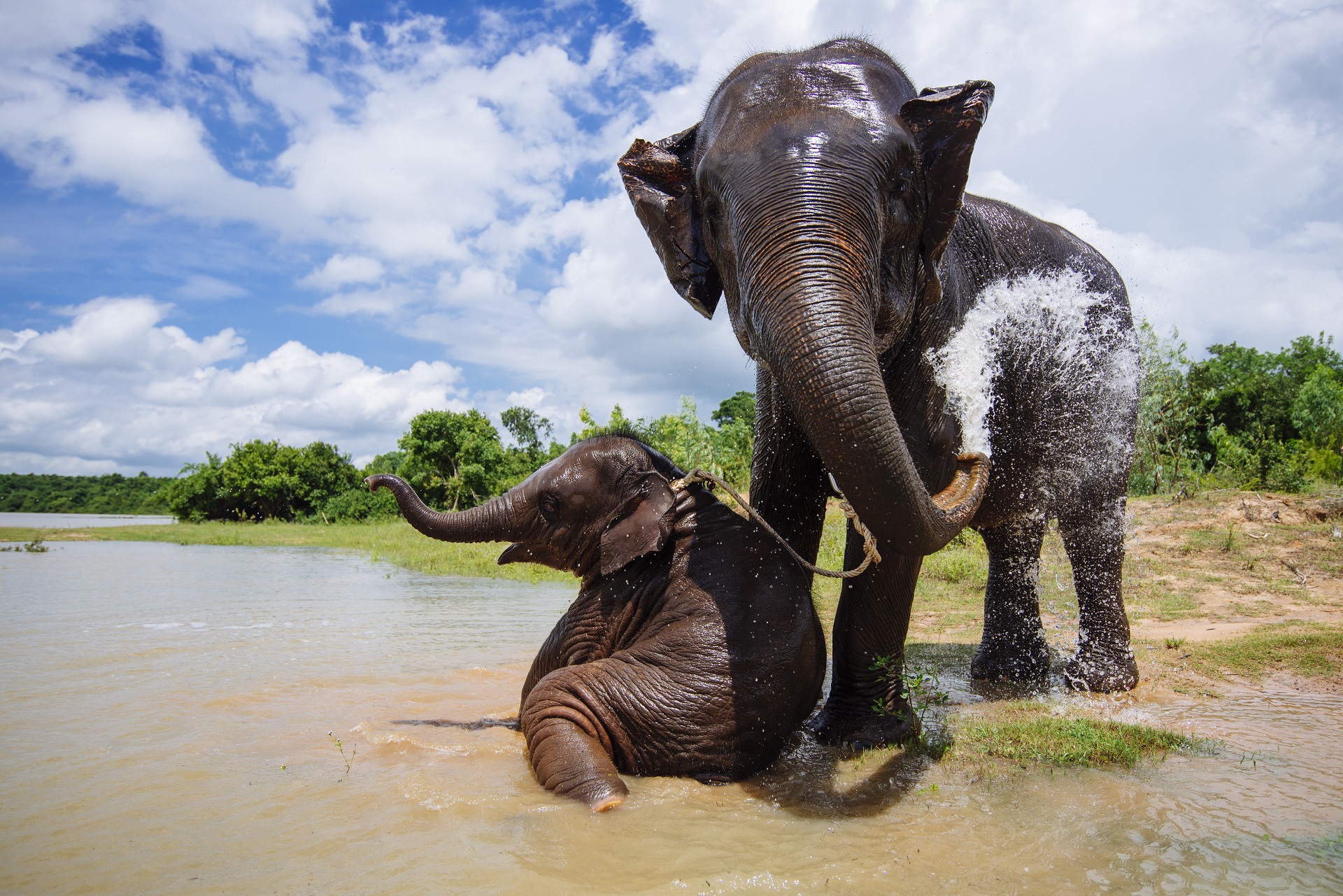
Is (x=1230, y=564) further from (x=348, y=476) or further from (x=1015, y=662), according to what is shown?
(x=348, y=476)

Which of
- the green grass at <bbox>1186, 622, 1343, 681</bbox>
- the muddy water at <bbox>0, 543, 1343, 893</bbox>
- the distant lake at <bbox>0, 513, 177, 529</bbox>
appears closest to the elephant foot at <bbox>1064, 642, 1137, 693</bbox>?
the muddy water at <bbox>0, 543, 1343, 893</bbox>

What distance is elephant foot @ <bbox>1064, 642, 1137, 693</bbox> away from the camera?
19.5 feet

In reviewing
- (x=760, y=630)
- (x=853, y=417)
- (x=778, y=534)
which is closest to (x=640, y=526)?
(x=778, y=534)

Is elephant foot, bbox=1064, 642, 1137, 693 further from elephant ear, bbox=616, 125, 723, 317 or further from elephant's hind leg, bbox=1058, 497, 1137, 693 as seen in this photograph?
elephant ear, bbox=616, 125, 723, 317

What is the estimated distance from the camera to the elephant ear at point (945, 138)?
12.5ft

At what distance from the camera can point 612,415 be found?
22406 millimetres

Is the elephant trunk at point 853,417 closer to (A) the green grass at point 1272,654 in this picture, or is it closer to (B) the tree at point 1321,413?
(A) the green grass at point 1272,654

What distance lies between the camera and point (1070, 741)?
175 inches

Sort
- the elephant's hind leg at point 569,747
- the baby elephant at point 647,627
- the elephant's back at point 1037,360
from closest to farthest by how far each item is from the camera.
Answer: the elephant's hind leg at point 569,747
the baby elephant at point 647,627
the elephant's back at point 1037,360

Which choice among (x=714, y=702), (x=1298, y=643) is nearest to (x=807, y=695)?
(x=714, y=702)

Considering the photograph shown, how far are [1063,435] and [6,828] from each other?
6032mm

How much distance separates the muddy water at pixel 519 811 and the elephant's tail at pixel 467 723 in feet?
0.45

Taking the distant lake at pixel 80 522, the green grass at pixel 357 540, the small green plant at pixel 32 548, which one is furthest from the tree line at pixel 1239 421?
the distant lake at pixel 80 522

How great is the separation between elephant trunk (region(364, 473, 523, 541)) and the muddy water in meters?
1.10
